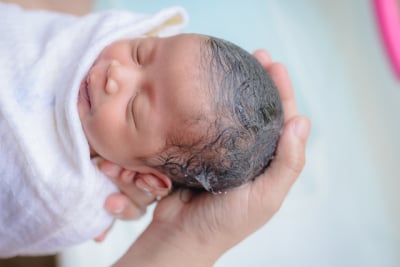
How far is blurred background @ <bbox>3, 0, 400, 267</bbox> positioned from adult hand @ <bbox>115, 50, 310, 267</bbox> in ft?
1.13

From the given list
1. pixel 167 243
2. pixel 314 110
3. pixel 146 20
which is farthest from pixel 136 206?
pixel 314 110

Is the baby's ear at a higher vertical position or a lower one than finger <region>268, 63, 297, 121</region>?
lower

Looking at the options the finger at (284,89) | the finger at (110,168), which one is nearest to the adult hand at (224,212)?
the finger at (284,89)

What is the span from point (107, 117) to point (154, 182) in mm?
131

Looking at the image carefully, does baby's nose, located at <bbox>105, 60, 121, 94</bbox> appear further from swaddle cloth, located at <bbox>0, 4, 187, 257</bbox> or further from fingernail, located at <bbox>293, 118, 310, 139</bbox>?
fingernail, located at <bbox>293, 118, 310, 139</bbox>

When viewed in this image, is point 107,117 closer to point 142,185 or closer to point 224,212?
point 142,185

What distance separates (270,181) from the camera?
2.54ft

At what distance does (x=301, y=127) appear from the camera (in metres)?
0.77

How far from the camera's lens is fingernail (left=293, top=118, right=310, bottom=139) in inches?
30.2

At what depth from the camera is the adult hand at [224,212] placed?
77 centimetres

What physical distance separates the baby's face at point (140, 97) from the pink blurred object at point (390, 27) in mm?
318

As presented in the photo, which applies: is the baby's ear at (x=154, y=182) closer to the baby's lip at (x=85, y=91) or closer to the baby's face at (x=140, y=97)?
the baby's face at (x=140, y=97)

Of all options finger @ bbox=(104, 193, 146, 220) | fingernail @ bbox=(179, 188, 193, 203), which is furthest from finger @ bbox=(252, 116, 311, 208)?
finger @ bbox=(104, 193, 146, 220)

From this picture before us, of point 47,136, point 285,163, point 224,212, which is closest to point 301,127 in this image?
point 285,163
